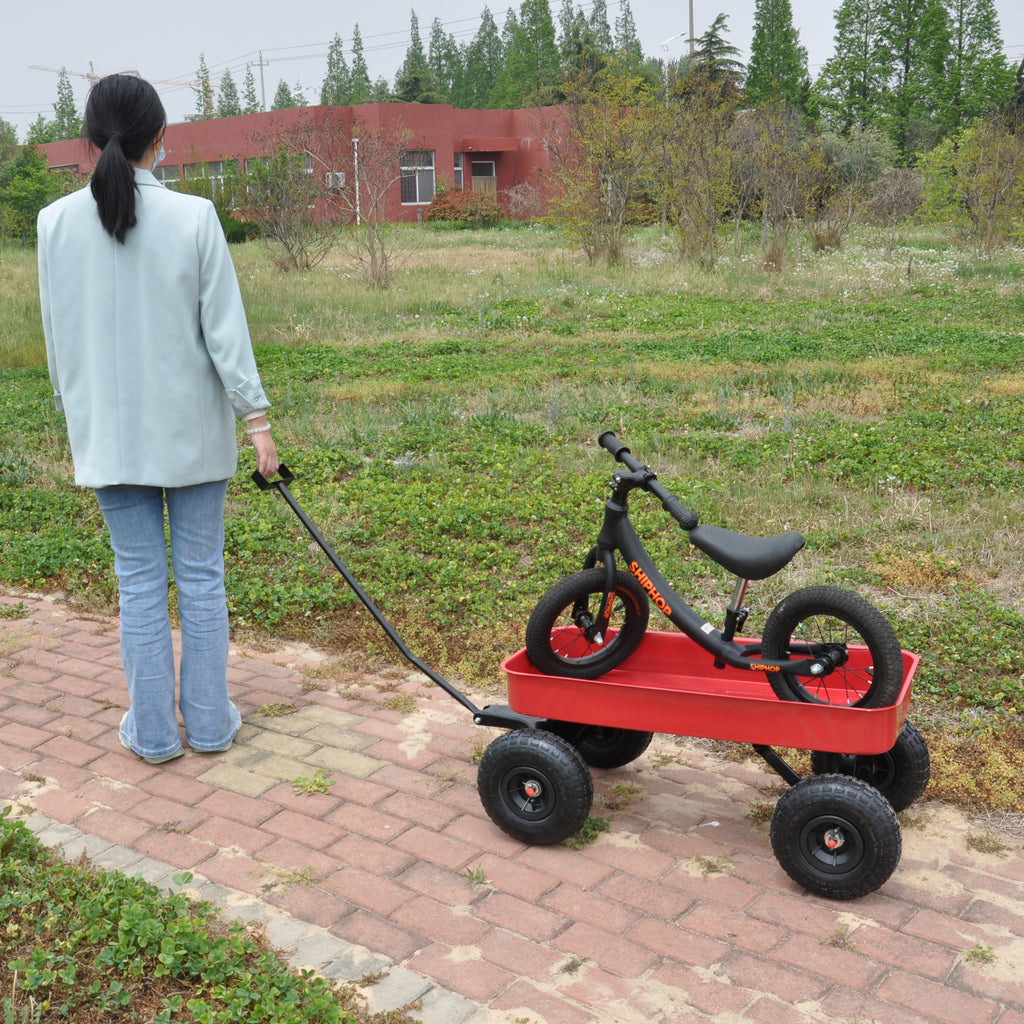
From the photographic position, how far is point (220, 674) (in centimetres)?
391

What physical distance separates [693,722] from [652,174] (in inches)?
819

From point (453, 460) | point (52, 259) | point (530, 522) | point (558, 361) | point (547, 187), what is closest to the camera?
point (52, 259)

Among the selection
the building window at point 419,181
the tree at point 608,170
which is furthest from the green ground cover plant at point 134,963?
the building window at point 419,181

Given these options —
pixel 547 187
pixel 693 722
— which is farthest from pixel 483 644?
pixel 547 187

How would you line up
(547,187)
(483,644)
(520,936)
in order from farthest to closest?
(547,187) < (483,644) < (520,936)

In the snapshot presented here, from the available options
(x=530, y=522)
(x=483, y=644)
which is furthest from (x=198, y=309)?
(x=530, y=522)

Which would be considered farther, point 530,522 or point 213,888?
point 530,522

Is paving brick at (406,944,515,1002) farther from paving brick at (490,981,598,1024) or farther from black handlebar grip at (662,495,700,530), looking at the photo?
black handlebar grip at (662,495,700,530)

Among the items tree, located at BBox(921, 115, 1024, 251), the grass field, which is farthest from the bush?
the grass field

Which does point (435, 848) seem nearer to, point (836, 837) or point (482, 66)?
point (836, 837)

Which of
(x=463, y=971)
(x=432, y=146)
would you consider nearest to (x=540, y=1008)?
(x=463, y=971)

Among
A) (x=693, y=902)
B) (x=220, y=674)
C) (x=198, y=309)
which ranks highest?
(x=198, y=309)

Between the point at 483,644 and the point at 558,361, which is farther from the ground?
the point at 558,361

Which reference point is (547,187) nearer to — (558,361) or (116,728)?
(558,361)
